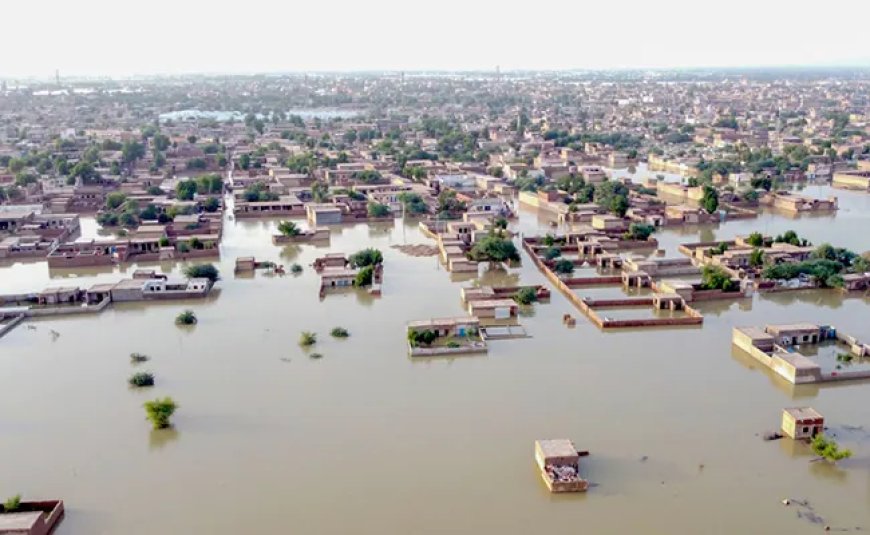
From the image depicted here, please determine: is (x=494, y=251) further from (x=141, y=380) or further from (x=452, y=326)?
(x=141, y=380)

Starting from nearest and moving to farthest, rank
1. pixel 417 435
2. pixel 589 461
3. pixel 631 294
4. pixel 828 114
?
pixel 589 461 → pixel 417 435 → pixel 631 294 → pixel 828 114

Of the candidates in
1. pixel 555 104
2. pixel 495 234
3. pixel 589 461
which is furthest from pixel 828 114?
pixel 589 461

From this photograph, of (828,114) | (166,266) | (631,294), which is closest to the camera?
(631,294)

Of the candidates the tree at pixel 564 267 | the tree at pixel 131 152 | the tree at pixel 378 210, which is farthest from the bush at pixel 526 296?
the tree at pixel 131 152

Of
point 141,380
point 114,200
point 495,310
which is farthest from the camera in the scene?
point 114,200

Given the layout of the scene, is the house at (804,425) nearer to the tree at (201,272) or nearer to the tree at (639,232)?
the tree at (639,232)

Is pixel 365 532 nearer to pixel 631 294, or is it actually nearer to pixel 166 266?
pixel 631 294

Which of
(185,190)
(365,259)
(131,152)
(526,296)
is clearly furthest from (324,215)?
(131,152)
